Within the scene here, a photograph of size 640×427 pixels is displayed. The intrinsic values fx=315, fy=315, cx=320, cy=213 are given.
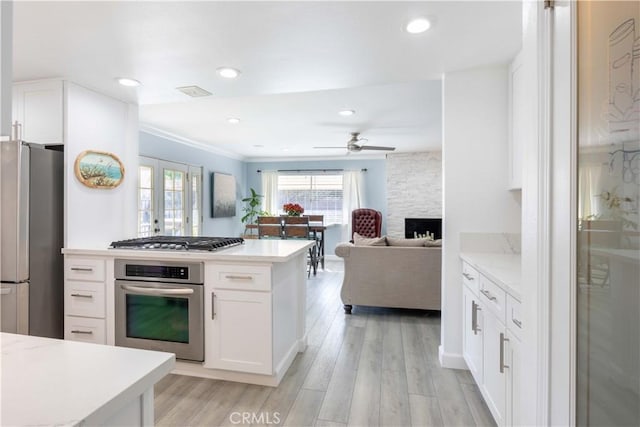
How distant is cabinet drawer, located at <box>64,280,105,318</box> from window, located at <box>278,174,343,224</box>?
17.1 ft

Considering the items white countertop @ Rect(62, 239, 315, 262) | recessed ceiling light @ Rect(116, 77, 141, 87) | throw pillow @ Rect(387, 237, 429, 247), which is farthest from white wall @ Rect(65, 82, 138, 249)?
throw pillow @ Rect(387, 237, 429, 247)

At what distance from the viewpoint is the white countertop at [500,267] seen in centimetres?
145

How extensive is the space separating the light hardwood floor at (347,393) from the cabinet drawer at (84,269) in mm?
942

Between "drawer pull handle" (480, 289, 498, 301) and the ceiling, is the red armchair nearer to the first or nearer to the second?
the ceiling

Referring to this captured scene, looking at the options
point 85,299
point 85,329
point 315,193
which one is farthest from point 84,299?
point 315,193

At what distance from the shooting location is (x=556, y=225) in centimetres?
84

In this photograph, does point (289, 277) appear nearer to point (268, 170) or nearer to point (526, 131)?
point (526, 131)

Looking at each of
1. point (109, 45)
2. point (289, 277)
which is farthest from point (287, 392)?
point (109, 45)

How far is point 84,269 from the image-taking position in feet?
7.96

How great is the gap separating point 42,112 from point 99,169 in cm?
58

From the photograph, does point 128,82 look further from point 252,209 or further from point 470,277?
point 252,209

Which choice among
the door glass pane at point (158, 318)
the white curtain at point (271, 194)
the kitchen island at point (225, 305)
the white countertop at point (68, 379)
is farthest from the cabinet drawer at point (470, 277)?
the white curtain at point (271, 194)

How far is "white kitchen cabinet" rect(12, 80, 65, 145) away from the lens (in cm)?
254

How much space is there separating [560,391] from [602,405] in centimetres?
10
